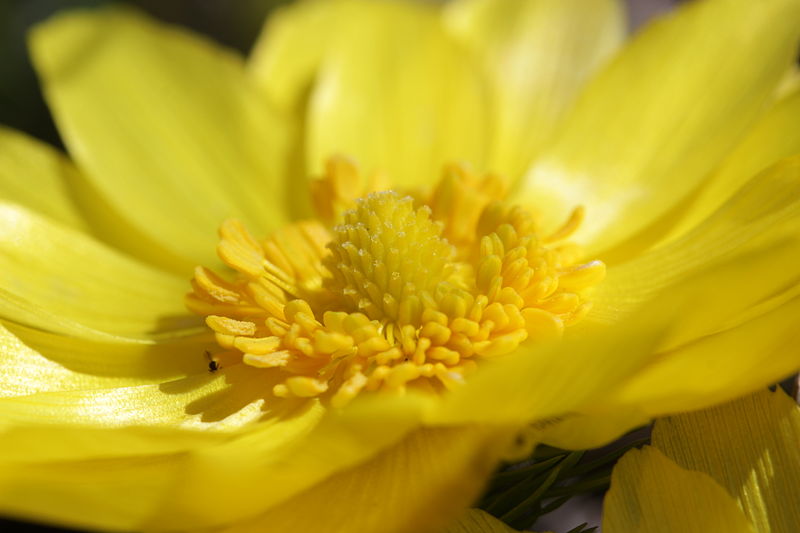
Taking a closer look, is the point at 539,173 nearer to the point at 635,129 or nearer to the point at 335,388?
the point at 635,129

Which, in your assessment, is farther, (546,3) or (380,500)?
(546,3)

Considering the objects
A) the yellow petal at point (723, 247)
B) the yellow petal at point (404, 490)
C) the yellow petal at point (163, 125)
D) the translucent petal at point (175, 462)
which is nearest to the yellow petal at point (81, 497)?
the translucent petal at point (175, 462)

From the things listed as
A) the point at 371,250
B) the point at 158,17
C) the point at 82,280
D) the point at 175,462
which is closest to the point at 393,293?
the point at 371,250

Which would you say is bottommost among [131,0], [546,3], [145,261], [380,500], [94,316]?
[380,500]

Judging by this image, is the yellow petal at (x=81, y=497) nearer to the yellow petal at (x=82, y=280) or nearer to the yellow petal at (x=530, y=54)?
the yellow petal at (x=82, y=280)

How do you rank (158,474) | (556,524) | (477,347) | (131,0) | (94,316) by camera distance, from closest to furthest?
1. (158,474)
2. (477,347)
3. (94,316)
4. (556,524)
5. (131,0)

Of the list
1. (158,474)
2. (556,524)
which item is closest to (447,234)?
(556,524)

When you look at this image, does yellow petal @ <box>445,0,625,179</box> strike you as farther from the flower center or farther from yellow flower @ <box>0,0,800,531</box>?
the flower center
